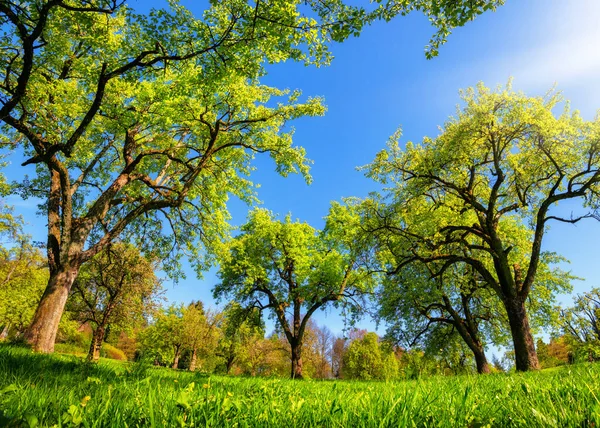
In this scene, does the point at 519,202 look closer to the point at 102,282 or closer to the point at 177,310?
the point at 102,282

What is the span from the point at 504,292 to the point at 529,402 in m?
15.9

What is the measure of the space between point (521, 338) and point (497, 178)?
789 centimetres

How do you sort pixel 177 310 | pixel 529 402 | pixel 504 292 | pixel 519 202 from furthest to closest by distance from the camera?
pixel 177 310 < pixel 519 202 < pixel 504 292 < pixel 529 402

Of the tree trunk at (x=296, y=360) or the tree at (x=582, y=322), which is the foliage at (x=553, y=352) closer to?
the tree at (x=582, y=322)

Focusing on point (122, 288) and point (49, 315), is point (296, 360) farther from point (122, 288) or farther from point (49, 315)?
point (49, 315)

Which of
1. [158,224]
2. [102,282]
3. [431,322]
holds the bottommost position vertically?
→ [431,322]

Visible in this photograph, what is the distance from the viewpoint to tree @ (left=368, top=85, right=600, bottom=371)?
49.1 feet

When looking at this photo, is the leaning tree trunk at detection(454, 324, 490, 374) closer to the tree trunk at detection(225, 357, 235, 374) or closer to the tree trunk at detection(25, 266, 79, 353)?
the tree trunk at detection(25, 266, 79, 353)

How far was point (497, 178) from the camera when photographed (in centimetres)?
1673

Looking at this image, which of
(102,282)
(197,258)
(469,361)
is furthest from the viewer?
(469,361)

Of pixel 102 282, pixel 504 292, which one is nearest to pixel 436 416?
pixel 504 292

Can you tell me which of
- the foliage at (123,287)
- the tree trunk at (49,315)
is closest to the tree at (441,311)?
the tree trunk at (49,315)

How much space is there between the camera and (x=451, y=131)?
1703 centimetres

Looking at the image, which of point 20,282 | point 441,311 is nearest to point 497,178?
point 441,311
